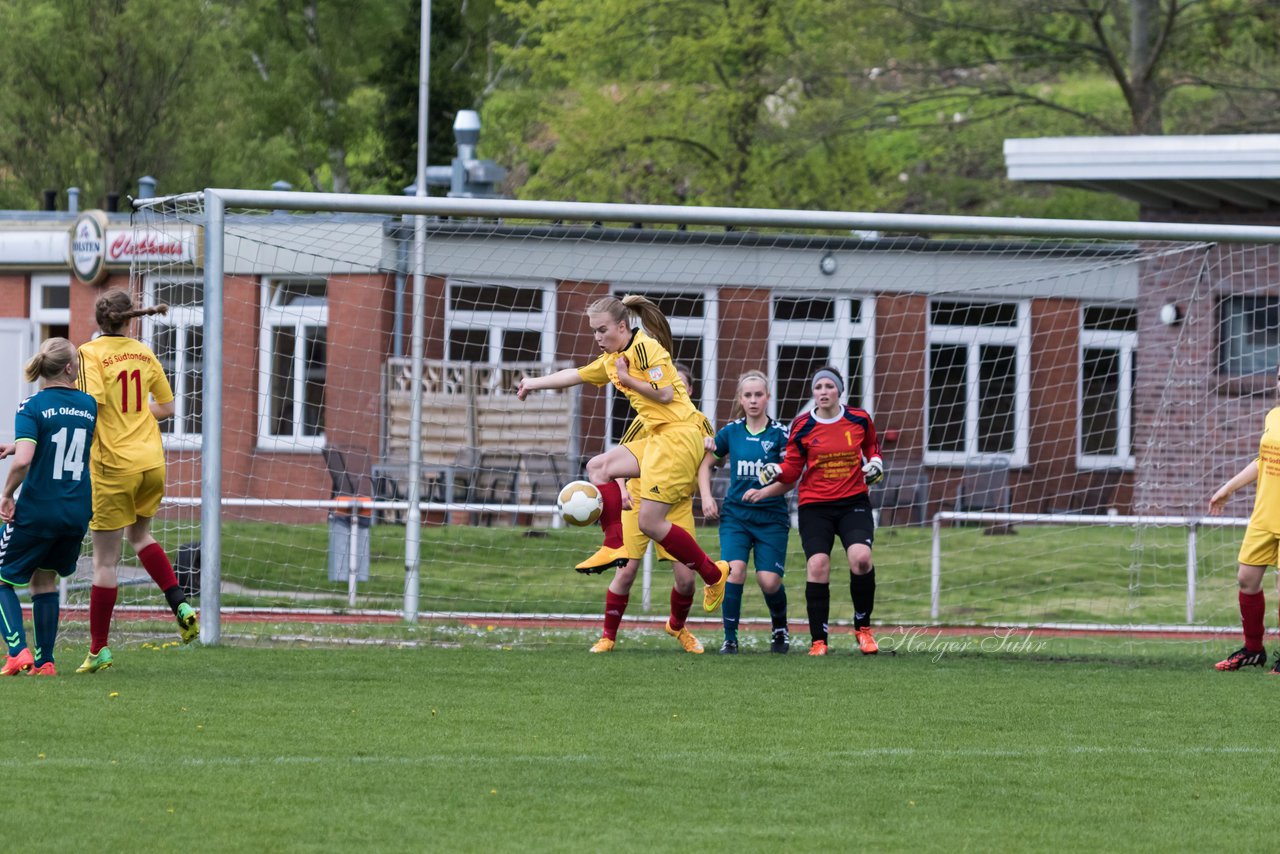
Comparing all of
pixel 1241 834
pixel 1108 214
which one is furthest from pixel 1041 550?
pixel 1108 214

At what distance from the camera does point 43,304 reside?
24.5 m

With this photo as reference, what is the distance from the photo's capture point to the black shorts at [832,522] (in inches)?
404

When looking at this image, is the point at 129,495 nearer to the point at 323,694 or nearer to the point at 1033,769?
the point at 323,694

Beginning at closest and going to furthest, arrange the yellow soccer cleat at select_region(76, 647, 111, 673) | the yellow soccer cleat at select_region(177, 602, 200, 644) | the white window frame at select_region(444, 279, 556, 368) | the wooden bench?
the yellow soccer cleat at select_region(76, 647, 111, 673)
the yellow soccer cleat at select_region(177, 602, 200, 644)
the white window frame at select_region(444, 279, 556, 368)
the wooden bench

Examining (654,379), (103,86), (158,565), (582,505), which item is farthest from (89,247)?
(654,379)

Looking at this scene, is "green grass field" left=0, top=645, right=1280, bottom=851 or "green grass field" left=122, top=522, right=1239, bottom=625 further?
"green grass field" left=122, top=522, right=1239, bottom=625

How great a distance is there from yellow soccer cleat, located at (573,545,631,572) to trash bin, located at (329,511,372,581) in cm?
381

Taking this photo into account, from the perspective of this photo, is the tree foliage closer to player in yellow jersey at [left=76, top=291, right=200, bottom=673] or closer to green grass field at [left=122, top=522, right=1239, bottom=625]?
green grass field at [left=122, top=522, right=1239, bottom=625]

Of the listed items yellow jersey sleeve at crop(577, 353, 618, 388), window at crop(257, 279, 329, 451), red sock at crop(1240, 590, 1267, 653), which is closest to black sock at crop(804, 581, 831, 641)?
yellow jersey sleeve at crop(577, 353, 618, 388)

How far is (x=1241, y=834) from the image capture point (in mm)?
5562

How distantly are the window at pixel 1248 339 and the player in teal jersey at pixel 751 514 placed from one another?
9.00m

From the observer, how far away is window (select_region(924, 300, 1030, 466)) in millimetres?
14570

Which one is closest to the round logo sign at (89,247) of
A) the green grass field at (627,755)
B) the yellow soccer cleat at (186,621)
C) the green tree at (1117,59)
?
the green tree at (1117,59)

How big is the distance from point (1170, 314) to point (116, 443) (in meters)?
12.6
